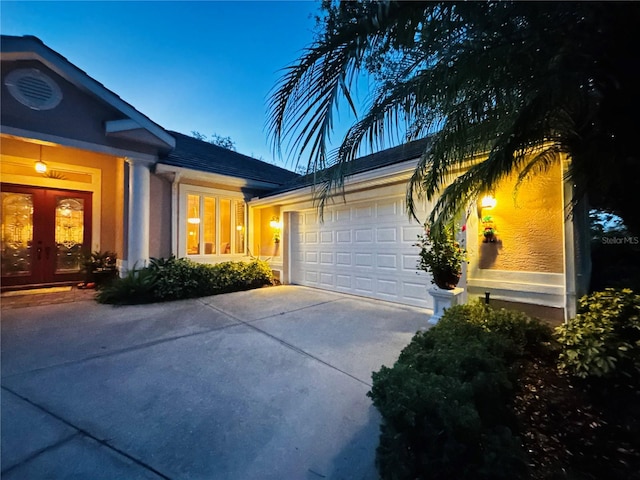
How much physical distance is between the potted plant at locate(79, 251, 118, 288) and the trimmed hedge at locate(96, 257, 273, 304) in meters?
1.41

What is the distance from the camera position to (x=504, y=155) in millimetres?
2748

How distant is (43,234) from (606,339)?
11.5 metres

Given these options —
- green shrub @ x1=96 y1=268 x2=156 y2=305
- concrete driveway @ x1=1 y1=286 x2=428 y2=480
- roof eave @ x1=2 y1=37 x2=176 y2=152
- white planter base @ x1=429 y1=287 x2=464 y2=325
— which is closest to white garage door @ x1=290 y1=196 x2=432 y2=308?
white planter base @ x1=429 y1=287 x2=464 y2=325

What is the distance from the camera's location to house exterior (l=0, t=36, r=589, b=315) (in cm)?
438

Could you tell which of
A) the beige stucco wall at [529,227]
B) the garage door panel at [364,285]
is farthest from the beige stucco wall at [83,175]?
the beige stucco wall at [529,227]

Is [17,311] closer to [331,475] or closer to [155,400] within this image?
[155,400]

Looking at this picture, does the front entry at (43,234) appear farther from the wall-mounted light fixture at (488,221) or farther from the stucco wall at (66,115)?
the wall-mounted light fixture at (488,221)

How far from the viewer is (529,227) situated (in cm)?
436

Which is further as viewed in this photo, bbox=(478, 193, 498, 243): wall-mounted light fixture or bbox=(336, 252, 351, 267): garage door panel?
bbox=(336, 252, 351, 267): garage door panel

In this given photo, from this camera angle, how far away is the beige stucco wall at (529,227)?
4.11m

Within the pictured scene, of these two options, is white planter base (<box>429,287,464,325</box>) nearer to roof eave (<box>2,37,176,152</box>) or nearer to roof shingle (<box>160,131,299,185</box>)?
roof shingle (<box>160,131,299,185</box>)

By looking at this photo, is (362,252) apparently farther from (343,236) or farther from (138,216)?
(138,216)

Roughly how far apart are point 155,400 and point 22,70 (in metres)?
7.32

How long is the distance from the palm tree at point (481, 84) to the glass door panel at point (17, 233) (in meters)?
8.89
